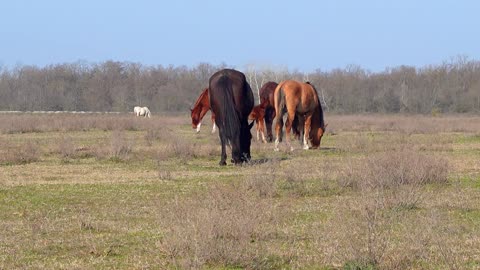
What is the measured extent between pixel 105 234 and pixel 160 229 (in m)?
0.69

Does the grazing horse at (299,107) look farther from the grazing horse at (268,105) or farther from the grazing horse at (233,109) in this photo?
the grazing horse at (233,109)

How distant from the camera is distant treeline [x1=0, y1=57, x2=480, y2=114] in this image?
277ft

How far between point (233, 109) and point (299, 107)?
Answer: 18.2ft

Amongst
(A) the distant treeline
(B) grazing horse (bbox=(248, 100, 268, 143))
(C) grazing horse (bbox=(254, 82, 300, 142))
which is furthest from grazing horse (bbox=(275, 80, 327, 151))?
(A) the distant treeline

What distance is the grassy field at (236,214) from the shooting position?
8.65m

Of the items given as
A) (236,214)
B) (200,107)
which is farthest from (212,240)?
(200,107)

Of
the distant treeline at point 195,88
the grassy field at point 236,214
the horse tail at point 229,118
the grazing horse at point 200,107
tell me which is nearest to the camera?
the grassy field at point 236,214

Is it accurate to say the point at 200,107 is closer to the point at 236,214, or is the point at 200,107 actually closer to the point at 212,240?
the point at 236,214

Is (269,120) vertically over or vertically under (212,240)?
over

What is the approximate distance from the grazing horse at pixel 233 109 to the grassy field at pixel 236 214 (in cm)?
51

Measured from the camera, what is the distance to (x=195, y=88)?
90.7 metres

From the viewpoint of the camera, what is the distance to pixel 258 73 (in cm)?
7931

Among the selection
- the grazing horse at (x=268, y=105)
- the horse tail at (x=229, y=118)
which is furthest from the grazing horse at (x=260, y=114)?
the horse tail at (x=229, y=118)

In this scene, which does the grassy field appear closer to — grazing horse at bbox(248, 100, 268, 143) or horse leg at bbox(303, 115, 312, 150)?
horse leg at bbox(303, 115, 312, 150)
